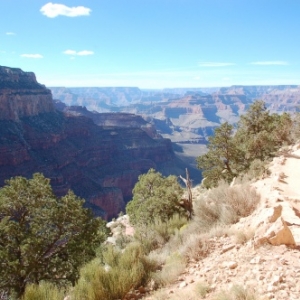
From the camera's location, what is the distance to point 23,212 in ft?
41.4

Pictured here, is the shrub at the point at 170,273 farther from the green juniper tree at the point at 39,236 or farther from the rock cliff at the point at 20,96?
the rock cliff at the point at 20,96

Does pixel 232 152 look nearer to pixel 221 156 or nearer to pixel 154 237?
pixel 221 156

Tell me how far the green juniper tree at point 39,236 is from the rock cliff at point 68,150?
44.7 metres

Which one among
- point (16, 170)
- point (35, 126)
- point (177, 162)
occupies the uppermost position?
point (35, 126)

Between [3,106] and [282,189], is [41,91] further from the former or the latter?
[282,189]

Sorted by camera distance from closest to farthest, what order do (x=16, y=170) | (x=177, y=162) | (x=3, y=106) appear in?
(x=16, y=170), (x=3, y=106), (x=177, y=162)

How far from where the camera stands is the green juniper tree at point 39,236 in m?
11.1

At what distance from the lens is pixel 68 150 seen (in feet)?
248

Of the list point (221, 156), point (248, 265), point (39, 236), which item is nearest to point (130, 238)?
point (39, 236)

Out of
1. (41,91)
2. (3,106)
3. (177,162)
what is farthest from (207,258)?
(177,162)

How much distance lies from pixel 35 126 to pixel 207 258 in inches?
2821

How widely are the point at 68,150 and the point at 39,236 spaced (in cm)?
6519

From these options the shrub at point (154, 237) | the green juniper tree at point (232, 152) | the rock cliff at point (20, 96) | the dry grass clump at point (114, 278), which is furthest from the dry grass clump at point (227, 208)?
the rock cliff at point (20, 96)

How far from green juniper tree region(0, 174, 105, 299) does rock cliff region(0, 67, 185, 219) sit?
44704 millimetres
